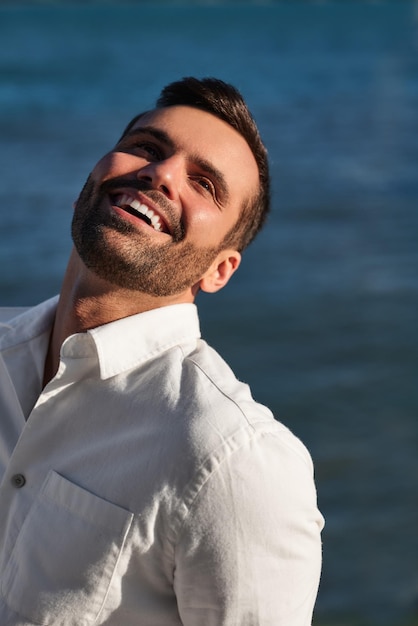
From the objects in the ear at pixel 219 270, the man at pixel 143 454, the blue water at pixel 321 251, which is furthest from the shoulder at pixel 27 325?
the blue water at pixel 321 251

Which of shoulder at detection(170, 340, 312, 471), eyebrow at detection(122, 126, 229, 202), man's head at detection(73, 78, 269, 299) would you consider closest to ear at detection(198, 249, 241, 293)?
man's head at detection(73, 78, 269, 299)

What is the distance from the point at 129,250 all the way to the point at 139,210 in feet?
0.30

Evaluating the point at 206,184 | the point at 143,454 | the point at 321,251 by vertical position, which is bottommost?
the point at 321,251

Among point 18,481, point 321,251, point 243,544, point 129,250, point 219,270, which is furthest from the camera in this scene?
point 321,251

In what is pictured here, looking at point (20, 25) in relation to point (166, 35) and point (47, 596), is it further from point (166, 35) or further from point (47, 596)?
point (47, 596)

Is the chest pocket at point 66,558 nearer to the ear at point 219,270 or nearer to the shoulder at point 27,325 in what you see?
the shoulder at point 27,325

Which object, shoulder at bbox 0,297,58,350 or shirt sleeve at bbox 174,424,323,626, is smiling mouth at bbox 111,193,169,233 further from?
shirt sleeve at bbox 174,424,323,626

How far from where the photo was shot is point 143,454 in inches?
64.4

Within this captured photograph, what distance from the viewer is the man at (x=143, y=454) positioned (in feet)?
5.21

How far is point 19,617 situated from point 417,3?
1300 inches

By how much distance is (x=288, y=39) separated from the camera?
78.0ft

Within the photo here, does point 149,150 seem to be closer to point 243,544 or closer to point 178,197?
point 178,197

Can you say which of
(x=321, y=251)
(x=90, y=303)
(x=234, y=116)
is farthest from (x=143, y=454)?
(x=321, y=251)

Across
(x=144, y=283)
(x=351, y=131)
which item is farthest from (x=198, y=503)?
(x=351, y=131)
